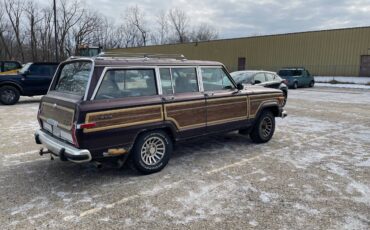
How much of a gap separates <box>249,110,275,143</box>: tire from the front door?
21.3 inches

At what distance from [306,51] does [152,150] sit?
105 ft

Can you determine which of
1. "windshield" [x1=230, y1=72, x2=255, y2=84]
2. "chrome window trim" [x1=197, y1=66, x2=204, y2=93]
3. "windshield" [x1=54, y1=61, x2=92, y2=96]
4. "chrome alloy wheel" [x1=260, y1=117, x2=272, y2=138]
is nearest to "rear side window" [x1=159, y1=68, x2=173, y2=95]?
"chrome window trim" [x1=197, y1=66, x2=204, y2=93]

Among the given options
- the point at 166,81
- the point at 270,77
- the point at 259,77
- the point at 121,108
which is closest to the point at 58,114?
the point at 121,108

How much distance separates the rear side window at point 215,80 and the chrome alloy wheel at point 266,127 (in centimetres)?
128

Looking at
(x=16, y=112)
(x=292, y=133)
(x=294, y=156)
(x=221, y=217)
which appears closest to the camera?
(x=221, y=217)

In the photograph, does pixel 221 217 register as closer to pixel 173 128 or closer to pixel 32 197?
pixel 173 128

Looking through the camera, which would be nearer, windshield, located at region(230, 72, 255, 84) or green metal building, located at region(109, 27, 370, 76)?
windshield, located at region(230, 72, 255, 84)

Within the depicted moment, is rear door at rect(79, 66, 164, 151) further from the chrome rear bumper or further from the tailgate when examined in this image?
the tailgate

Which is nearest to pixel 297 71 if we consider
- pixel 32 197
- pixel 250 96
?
pixel 250 96

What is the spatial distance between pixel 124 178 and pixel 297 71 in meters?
22.7

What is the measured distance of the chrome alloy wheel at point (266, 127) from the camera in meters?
6.94

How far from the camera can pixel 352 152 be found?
634cm

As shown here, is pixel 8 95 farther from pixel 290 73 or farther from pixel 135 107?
pixel 290 73

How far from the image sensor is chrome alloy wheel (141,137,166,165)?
4895 mm
